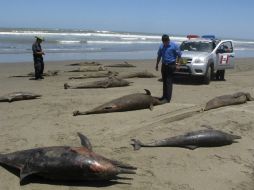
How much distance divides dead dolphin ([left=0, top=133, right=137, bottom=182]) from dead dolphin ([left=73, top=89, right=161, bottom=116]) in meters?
4.00

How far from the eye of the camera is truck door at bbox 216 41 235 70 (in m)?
19.8

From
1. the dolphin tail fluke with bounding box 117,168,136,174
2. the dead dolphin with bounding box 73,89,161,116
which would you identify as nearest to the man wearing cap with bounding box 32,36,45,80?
the dead dolphin with bounding box 73,89,161,116

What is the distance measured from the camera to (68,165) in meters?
6.67

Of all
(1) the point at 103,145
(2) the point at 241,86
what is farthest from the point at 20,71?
(1) the point at 103,145

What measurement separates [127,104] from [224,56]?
30.7 ft

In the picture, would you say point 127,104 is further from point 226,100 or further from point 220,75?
A: point 220,75

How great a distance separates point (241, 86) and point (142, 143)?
10.1 metres

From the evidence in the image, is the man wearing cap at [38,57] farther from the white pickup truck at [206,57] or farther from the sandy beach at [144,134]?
the white pickup truck at [206,57]

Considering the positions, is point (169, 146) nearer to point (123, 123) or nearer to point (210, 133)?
point (210, 133)

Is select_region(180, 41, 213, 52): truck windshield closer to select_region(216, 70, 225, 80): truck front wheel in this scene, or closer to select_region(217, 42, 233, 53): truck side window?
select_region(217, 42, 233, 53): truck side window

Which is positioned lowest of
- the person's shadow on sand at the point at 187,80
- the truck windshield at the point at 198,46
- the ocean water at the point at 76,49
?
the ocean water at the point at 76,49

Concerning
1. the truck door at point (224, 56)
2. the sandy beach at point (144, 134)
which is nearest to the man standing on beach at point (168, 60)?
the sandy beach at point (144, 134)

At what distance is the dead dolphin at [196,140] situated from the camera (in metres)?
8.68

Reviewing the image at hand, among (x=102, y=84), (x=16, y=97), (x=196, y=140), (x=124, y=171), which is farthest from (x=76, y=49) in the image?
(x=124, y=171)
